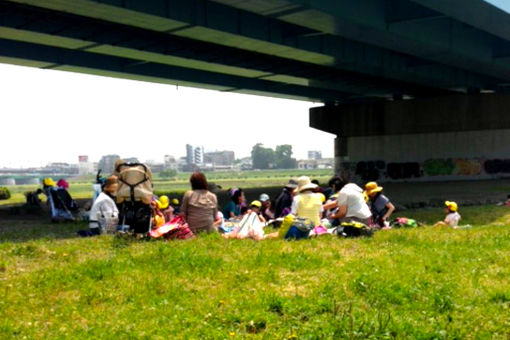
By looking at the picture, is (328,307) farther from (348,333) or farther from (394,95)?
(394,95)

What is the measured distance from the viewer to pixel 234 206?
17.6 metres

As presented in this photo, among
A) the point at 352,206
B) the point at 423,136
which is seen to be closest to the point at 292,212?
the point at 352,206

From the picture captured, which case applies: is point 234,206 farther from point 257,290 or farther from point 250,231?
point 257,290

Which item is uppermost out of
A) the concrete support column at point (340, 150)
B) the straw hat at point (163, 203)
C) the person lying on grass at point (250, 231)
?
the concrete support column at point (340, 150)

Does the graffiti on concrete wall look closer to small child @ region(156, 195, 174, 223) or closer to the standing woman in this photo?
small child @ region(156, 195, 174, 223)

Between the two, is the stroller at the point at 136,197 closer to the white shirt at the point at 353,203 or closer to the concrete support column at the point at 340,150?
the white shirt at the point at 353,203

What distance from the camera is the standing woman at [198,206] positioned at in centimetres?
1245

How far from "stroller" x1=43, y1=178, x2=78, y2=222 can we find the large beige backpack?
23.0ft

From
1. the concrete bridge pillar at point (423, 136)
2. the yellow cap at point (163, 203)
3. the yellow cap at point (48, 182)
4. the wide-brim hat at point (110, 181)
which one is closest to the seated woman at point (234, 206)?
the yellow cap at point (163, 203)

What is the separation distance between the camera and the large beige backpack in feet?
41.8

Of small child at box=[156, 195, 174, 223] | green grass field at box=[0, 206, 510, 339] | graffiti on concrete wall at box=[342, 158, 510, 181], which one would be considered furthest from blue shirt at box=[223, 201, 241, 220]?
graffiti on concrete wall at box=[342, 158, 510, 181]

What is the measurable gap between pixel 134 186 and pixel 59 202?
776 cm

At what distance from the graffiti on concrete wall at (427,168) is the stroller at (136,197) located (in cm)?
3915

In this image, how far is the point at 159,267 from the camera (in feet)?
30.3
